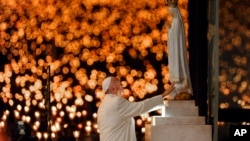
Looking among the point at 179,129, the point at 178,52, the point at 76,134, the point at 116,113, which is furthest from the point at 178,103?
the point at 76,134

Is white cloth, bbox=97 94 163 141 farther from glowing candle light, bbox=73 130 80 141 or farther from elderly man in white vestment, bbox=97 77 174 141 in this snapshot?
glowing candle light, bbox=73 130 80 141

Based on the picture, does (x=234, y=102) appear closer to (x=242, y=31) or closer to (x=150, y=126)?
(x=242, y=31)

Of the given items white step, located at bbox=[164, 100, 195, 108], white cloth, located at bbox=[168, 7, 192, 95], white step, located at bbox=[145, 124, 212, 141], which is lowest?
white step, located at bbox=[145, 124, 212, 141]

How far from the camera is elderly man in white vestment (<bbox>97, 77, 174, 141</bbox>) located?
8.91 metres

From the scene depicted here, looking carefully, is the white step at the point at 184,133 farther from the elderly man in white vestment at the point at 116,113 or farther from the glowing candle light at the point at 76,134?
the glowing candle light at the point at 76,134

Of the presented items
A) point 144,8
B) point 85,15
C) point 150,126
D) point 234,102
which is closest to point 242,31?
point 234,102

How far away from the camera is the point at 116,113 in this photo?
894 centimetres

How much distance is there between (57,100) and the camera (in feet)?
59.0

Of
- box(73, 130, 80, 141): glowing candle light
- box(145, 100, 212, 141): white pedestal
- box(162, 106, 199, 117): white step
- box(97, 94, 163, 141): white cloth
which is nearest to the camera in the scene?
box(97, 94, 163, 141): white cloth

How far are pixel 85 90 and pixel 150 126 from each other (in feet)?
26.9

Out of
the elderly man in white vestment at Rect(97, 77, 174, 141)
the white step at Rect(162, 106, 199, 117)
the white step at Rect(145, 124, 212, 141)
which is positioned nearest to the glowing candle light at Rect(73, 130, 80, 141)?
the white step at Rect(162, 106, 199, 117)

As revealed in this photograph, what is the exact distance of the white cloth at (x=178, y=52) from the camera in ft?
31.5

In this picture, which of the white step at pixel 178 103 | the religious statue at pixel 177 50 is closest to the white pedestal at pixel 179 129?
the white step at pixel 178 103

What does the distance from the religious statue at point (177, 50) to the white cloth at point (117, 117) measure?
0.76 m
